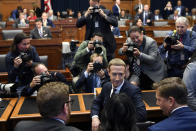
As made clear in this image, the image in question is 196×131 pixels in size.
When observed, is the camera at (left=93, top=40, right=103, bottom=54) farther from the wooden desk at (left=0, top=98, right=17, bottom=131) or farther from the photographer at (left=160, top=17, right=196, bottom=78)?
the wooden desk at (left=0, top=98, right=17, bottom=131)

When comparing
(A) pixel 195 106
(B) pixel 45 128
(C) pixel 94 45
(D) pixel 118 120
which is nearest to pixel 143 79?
(C) pixel 94 45

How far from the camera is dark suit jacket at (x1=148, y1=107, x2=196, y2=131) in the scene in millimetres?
1255

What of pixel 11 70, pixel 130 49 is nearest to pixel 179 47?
pixel 130 49

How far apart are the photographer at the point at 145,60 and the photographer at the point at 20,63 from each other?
1.06 metres

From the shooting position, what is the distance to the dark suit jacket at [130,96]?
1.84 metres

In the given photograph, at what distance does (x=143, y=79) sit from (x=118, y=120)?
70.0 inches

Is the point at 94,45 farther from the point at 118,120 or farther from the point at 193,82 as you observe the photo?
the point at 118,120

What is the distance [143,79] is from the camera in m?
2.96

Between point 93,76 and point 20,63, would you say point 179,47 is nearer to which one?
point 93,76

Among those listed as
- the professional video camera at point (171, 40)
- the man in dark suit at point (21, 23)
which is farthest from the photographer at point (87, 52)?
the man in dark suit at point (21, 23)

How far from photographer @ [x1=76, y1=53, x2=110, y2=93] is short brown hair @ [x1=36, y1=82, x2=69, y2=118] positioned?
128 cm

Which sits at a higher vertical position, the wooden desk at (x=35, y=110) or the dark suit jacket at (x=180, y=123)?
the dark suit jacket at (x=180, y=123)

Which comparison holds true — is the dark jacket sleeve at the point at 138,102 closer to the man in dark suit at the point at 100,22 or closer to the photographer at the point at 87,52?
the photographer at the point at 87,52

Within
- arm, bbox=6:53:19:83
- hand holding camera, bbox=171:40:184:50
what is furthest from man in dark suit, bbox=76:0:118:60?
arm, bbox=6:53:19:83
